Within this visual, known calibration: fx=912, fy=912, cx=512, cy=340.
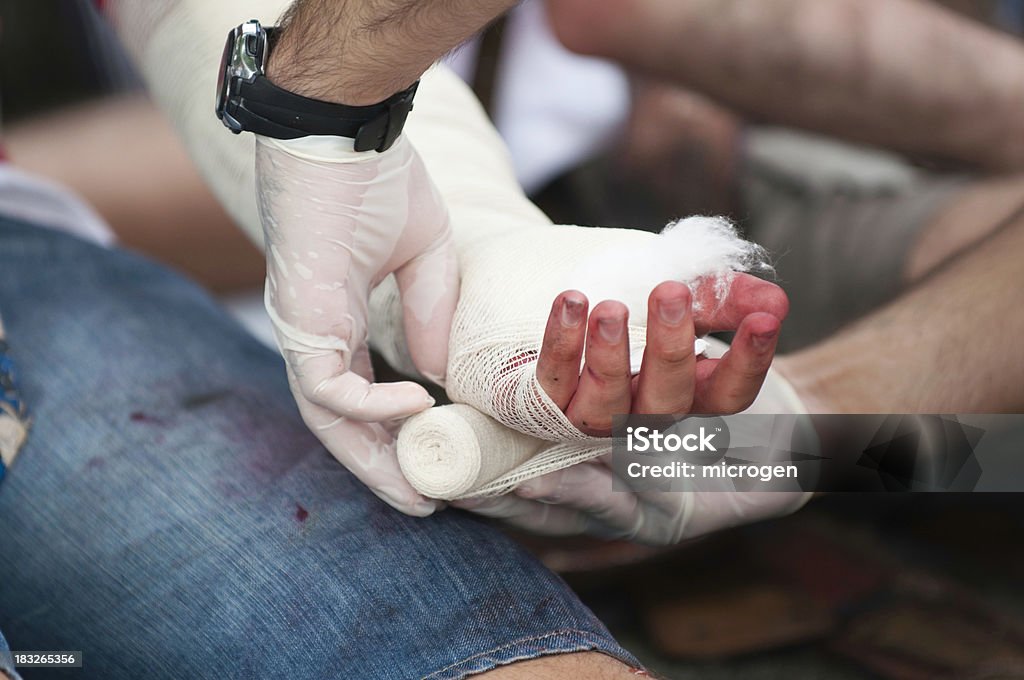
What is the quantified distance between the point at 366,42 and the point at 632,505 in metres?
0.35

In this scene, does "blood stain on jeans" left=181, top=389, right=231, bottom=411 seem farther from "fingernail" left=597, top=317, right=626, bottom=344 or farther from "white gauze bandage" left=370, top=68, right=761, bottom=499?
"fingernail" left=597, top=317, right=626, bottom=344

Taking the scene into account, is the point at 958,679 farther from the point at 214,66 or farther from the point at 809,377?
the point at 214,66

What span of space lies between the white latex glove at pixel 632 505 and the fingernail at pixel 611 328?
14cm

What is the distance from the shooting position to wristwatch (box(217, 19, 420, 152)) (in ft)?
1.65

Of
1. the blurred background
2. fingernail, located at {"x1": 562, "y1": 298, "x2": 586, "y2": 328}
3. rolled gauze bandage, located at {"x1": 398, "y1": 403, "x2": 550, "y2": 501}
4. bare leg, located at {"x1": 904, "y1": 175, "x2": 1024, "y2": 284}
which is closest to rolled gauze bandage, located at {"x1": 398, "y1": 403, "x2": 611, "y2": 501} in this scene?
rolled gauze bandage, located at {"x1": 398, "y1": 403, "x2": 550, "y2": 501}

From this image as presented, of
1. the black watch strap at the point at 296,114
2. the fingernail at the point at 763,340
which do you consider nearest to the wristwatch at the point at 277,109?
the black watch strap at the point at 296,114

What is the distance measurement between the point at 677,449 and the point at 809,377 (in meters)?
0.22

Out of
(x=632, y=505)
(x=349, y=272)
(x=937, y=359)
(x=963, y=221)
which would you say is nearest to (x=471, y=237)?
(x=349, y=272)

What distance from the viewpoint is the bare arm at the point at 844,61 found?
1.04 metres

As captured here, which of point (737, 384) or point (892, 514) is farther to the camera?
point (892, 514)

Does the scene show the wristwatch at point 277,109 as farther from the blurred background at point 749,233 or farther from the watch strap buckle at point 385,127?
the blurred background at point 749,233

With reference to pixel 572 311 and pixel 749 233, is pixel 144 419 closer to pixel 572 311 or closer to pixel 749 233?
pixel 572 311

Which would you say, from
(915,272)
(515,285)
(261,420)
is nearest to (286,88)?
(515,285)

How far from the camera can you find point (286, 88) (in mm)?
511
